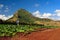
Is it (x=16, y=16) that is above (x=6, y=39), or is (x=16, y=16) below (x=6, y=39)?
above

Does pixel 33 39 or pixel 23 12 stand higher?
pixel 23 12

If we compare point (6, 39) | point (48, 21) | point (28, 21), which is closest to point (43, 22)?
point (48, 21)

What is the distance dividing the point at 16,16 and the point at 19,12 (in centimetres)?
83

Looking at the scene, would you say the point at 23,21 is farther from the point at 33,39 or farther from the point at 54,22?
the point at 33,39

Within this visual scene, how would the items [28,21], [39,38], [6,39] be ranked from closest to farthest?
[39,38] → [6,39] → [28,21]

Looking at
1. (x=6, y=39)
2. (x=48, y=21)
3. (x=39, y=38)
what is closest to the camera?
(x=39, y=38)

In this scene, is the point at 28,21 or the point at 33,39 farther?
the point at 28,21

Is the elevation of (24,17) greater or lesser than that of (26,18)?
greater

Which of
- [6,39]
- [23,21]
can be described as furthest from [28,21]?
[6,39]

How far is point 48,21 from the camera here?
115 ft

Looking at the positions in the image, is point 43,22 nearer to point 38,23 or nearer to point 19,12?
point 38,23

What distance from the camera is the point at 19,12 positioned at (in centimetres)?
3478

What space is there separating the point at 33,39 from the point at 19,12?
851 inches

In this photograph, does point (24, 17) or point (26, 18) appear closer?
point (24, 17)
